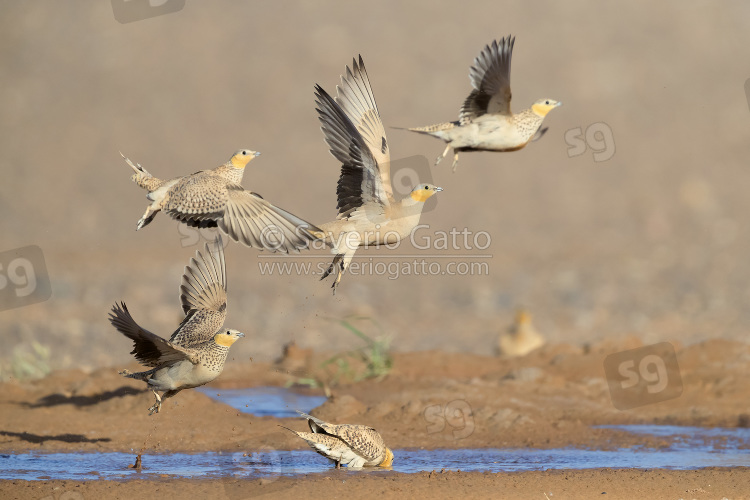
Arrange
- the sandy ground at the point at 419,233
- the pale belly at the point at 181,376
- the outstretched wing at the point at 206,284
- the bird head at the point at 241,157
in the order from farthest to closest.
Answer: the sandy ground at the point at 419,233 < the outstretched wing at the point at 206,284 < the bird head at the point at 241,157 < the pale belly at the point at 181,376

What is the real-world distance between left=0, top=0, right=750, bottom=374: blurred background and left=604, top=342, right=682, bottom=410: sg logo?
16.9 feet

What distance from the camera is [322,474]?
28.4 ft

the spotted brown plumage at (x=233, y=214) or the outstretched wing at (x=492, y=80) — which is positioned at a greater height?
the outstretched wing at (x=492, y=80)

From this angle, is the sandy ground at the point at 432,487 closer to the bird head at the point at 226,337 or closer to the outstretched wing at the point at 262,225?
the bird head at the point at 226,337

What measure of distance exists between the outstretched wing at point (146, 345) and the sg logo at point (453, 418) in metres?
3.47

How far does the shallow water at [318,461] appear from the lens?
29.7 ft

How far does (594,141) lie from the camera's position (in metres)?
38.9

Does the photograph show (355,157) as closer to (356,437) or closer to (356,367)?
(356,437)

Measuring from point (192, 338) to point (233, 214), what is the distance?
5.72ft

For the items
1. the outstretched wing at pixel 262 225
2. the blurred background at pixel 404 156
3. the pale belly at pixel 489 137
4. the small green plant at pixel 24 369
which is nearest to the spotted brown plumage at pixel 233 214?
the outstretched wing at pixel 262 225

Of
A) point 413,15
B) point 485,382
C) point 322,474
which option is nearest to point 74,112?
point 413,15

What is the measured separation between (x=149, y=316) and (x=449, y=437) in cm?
1051

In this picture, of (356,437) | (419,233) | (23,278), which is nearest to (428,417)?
(356,437)

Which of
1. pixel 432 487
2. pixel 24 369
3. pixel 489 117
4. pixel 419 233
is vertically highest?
pixel 419 233
